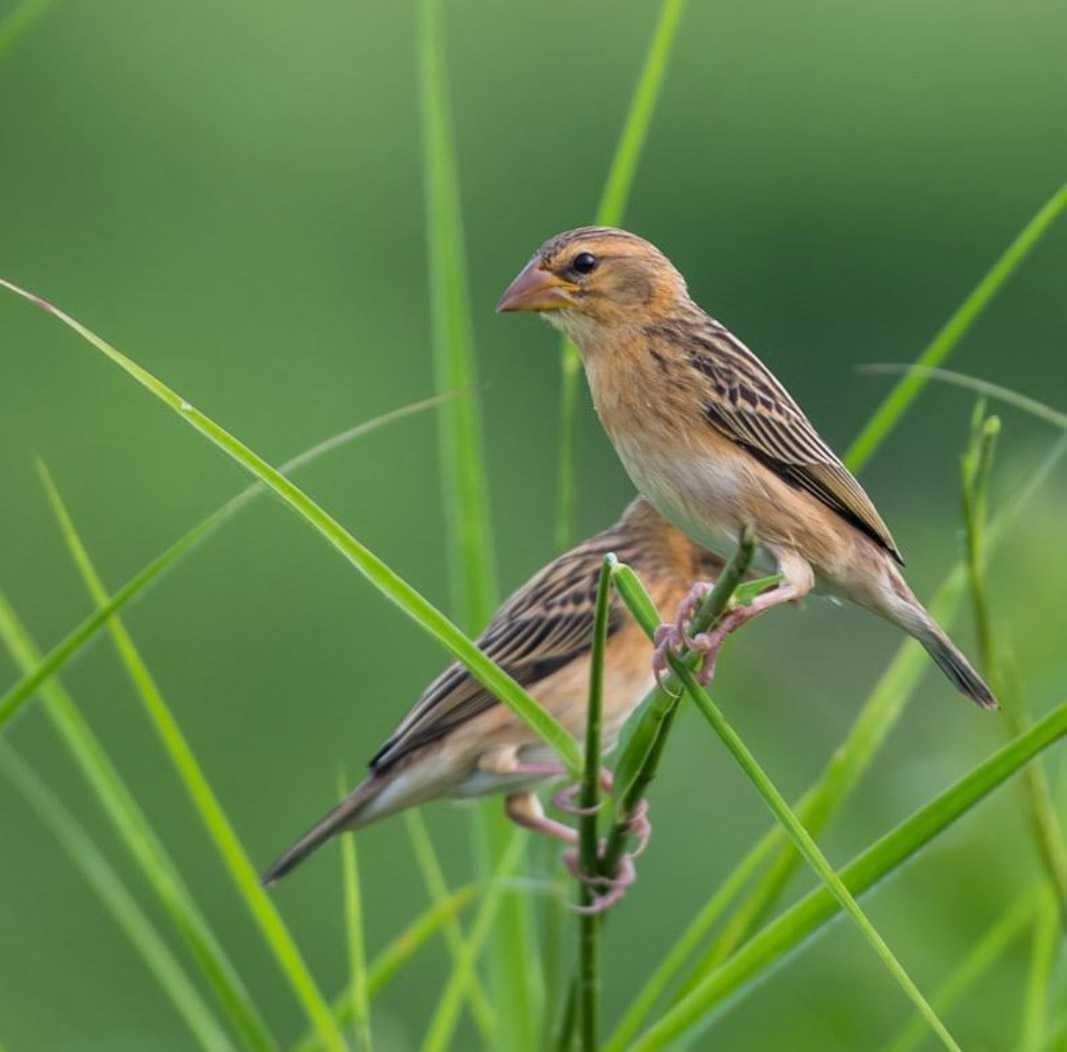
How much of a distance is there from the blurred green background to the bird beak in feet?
12.1

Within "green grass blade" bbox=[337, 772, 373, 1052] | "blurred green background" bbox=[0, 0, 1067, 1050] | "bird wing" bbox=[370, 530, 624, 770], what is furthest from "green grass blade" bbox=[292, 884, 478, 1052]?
"blurred green background" bbox=[0, 0, 1067, 1050]

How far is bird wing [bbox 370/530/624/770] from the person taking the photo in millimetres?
4094

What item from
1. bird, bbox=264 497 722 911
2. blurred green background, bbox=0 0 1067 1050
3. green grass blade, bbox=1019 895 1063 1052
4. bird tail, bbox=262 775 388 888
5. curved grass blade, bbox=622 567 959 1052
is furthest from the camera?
blurred green background, bbox=0 0 1067 1050

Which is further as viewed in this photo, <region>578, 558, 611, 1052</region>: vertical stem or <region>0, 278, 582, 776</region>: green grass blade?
<region>578, 558, 611, 1052</region>: vertical stem

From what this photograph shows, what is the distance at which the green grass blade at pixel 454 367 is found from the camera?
3088mm

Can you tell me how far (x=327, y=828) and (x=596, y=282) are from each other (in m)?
0.96

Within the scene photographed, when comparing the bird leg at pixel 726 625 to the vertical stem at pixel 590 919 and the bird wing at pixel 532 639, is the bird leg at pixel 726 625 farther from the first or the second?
the bird wing at pixel 532 639

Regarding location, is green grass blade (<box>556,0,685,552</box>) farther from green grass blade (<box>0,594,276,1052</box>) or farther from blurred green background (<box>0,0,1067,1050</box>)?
blurred green background (<box>0,0,1067,1050</box>)

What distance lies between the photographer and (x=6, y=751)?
287 centimetres

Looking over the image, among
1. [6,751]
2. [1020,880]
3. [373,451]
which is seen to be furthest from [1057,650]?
[373,451]

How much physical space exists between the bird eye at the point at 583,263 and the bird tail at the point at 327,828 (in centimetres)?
77

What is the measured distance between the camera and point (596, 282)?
10.6ft

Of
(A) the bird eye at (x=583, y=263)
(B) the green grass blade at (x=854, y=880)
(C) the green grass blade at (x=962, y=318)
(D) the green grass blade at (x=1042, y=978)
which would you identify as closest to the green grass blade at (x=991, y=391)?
(C) the green grass blade at (x=962, y=318)

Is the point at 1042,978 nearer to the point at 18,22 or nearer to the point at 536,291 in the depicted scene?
the point at 536,291
